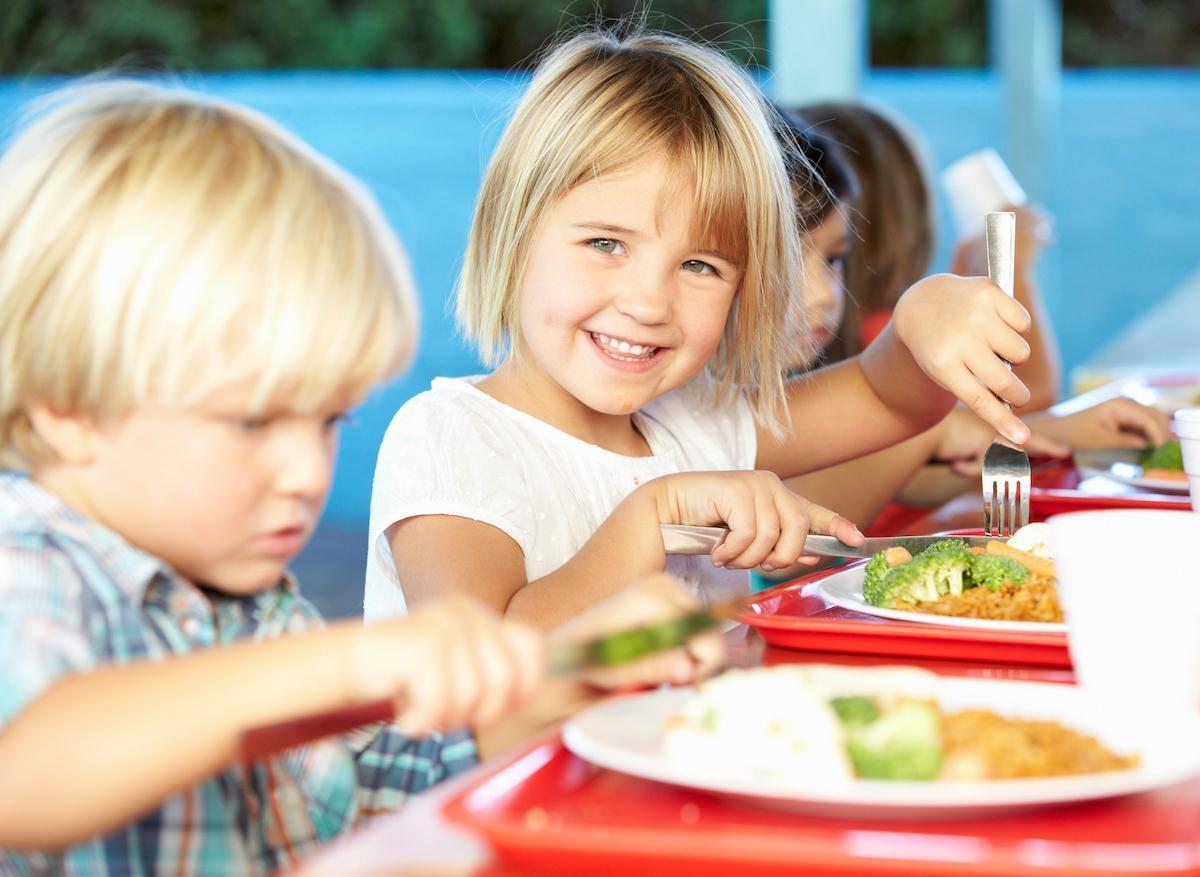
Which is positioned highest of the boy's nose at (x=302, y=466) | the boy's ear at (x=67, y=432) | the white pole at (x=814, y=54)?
the white pole at (x=814, y=54)

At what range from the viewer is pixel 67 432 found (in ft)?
3.12

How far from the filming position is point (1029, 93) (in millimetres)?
6477

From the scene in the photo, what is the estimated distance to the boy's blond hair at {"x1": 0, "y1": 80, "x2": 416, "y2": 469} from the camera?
35.7 inches

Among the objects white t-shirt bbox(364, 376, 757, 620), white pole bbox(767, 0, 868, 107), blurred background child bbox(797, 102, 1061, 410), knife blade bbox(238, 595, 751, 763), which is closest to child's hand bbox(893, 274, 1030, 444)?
white t-shirt bbox(364, 376, 757, 620)

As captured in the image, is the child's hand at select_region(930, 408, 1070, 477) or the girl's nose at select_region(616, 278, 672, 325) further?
the child's hand at select_region(930, 408, 1070, 477)

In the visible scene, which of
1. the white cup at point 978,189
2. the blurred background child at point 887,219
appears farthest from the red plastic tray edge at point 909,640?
the white cup at point 978,189

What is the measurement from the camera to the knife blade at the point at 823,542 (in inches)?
53.3

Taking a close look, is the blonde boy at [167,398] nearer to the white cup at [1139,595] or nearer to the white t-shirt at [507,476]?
the white cup at [1139,595]

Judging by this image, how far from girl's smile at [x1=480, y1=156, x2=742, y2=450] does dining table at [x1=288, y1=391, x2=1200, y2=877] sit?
924 millimetres

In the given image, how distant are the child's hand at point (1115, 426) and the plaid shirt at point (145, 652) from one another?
1.49 m

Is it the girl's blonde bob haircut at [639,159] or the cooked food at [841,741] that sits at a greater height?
the girl's blonde bob haircut at [639,159]

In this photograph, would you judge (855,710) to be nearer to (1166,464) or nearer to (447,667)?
(447,667)

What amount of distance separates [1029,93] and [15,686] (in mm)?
6245

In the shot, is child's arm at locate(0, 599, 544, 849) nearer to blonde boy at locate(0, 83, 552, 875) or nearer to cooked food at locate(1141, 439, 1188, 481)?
blonde boy at locate(0, 83, 552, 875)
